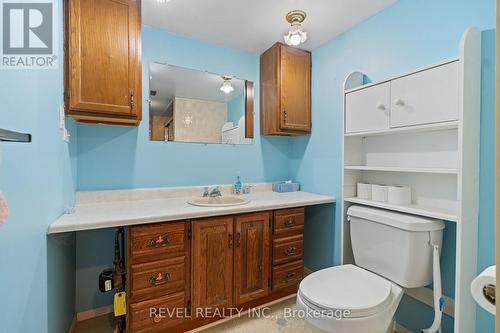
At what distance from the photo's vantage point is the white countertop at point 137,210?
1241mm

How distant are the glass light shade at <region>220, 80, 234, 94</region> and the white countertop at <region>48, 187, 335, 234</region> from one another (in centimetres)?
95

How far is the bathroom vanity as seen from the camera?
1.37 meters

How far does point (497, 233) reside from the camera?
1.23 ft

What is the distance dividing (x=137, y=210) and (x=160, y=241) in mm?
270

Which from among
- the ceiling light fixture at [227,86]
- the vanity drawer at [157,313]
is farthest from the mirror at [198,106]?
the vanity drawer at [157,313]

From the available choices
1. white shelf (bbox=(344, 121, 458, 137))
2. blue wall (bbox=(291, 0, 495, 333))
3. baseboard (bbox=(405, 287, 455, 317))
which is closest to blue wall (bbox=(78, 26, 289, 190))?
blue wall (bbox=(291, 0, 495, 333))

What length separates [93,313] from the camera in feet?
5.75

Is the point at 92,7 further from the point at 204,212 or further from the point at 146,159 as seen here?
the point at 204,212

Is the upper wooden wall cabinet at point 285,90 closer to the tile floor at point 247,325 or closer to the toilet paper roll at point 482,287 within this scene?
the tile floor at point 247,325

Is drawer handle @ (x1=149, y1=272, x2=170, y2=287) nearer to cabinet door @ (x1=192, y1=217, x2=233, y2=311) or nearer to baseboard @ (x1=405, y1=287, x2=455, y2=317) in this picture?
cabinet door @ (x1=192, y1=217, x2=233, y2=311)

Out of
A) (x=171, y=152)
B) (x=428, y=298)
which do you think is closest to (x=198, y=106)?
(x=171, y=152)

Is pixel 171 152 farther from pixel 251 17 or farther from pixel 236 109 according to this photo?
pixel 251 17

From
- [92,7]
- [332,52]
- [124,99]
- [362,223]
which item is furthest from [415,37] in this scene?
[92,7]

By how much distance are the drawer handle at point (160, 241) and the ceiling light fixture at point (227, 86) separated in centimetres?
142
